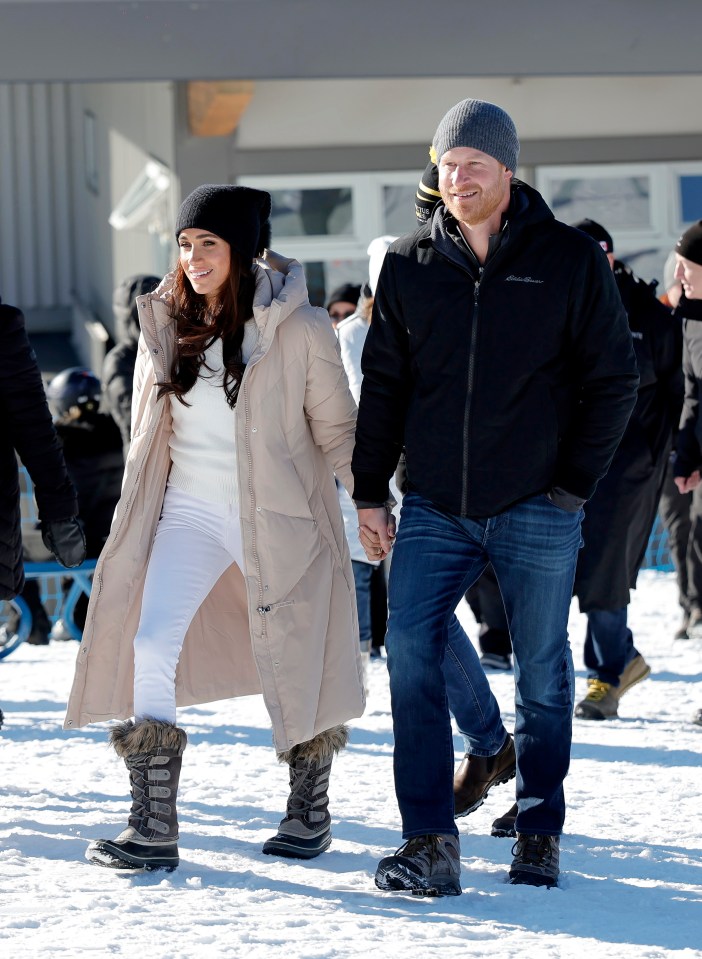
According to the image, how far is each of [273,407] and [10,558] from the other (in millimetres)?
1108

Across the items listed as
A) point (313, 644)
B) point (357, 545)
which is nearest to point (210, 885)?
point (313, 644)

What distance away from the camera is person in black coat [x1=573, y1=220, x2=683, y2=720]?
6.12 m

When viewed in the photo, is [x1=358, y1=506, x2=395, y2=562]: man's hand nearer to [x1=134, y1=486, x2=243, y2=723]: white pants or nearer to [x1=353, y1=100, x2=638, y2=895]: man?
[x1=353, y1=100, x2=638, y2=895]: man

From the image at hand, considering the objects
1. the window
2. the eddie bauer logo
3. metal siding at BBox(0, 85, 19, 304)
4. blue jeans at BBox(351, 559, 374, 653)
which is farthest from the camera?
metal siding at BBox(0, 85, 19, 304)

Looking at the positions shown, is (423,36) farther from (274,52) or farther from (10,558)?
(10,558)

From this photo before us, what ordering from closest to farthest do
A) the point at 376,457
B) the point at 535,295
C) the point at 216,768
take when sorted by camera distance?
1. the point at 535,295
2. the point at 376,457
3. the point at 216,768

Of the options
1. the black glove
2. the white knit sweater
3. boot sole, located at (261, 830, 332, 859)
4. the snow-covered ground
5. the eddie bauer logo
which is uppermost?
the eddie bauer logo

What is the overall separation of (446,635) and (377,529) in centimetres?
31

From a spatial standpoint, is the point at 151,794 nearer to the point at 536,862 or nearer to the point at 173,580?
the point at 173,580

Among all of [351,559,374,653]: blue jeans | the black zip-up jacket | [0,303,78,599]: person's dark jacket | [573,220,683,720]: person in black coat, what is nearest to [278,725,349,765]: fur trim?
the black zip-up jacket

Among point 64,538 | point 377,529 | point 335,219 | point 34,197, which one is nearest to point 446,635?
point 377,529

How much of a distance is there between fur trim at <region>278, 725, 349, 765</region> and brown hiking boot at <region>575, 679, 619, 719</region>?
6.60 feet

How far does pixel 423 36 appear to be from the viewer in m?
8.34

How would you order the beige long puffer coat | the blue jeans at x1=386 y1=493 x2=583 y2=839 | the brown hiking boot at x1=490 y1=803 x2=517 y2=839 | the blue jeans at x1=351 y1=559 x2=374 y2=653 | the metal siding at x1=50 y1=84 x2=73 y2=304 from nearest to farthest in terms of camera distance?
the blue jeans at x1=386 y1=493 x2=583 y2=839
the beige long puffer coat
the brown hiking boot at x1=490 y1=803 x2=517 y2=839
the blue jeans at x1=351 y1=559 x2=374 y2=653
the metal siding at x1=50 y1=84 x2=73 y2=304
